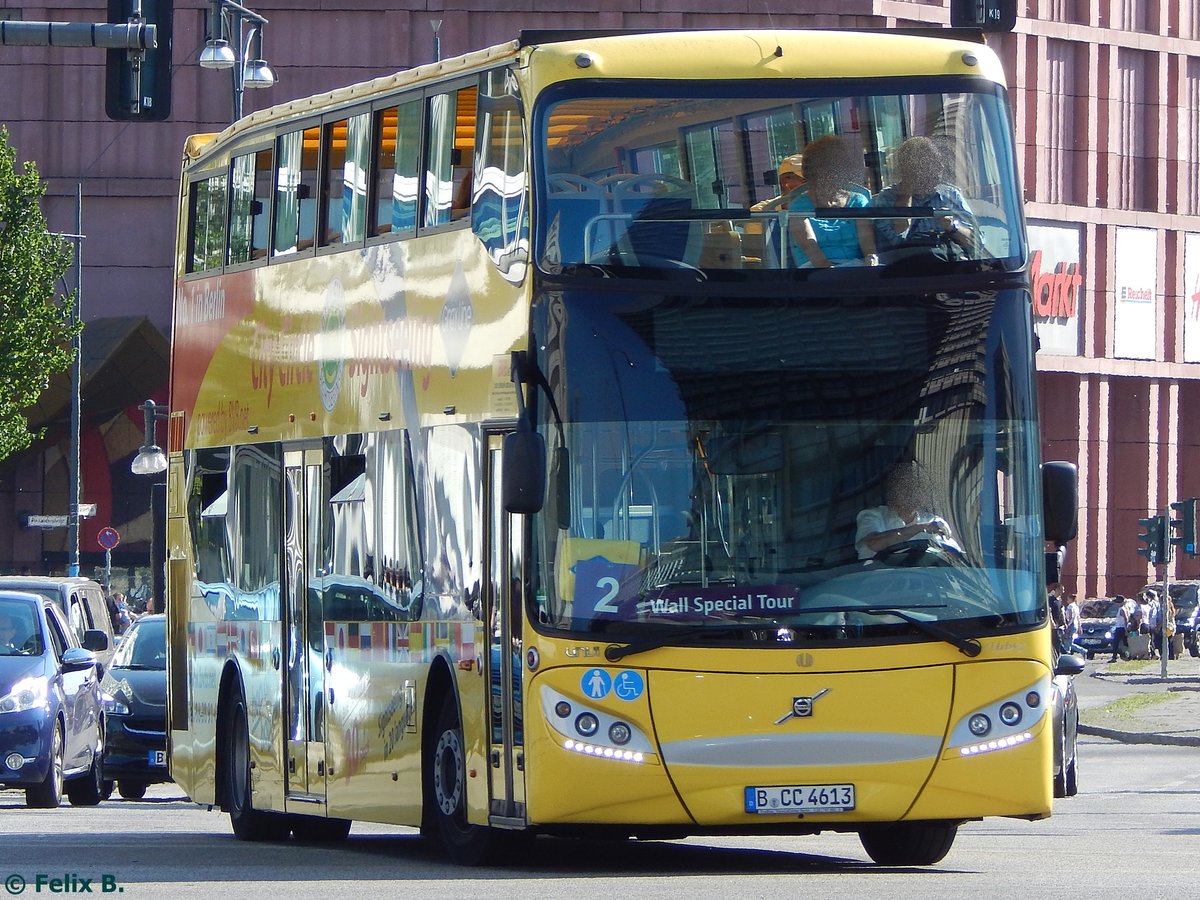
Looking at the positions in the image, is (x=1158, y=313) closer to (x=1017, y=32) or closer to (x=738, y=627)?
(x=1017, y=32)

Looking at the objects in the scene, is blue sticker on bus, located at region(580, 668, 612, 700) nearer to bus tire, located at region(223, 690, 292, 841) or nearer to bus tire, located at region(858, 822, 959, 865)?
bus tire, located at region(858, 822, 959, 865)

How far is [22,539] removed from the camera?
62375 millimetres

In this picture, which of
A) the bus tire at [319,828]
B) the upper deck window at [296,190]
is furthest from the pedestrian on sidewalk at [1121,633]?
the upper deck window at [296,190]

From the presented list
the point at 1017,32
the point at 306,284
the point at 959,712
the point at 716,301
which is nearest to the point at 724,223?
the point at 716,301

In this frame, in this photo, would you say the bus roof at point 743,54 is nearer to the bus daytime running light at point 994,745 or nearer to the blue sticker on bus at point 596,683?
the blue sticker on bus at point 596,683

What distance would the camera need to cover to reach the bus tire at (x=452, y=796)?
1315cm

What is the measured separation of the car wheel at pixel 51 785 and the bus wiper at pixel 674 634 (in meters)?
9.62

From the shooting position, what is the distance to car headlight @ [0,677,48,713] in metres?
20.3

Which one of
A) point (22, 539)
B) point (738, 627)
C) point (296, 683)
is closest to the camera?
point (738, 627)

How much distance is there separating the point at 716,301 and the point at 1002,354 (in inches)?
52.2

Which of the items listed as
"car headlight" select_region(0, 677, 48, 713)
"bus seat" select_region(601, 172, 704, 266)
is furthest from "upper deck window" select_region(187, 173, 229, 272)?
"bus seat" select_region(601, 172, 704, 266)

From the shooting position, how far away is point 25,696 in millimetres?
20438

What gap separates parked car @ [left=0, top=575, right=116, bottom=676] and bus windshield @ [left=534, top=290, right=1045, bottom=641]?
11.4 metres

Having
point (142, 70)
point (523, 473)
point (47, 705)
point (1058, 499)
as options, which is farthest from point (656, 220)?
point (47, 705)
